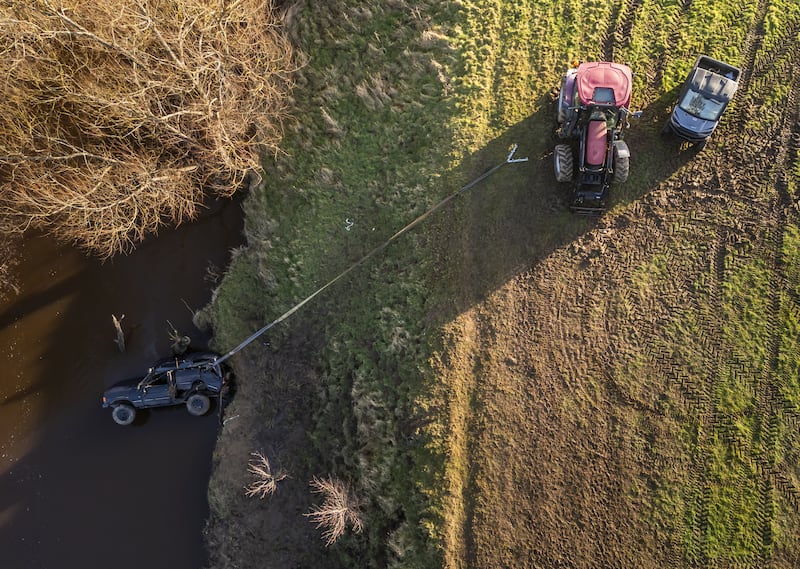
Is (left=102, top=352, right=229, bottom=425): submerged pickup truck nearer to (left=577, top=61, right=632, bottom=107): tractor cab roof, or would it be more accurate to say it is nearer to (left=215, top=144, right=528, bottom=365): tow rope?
(left=215, top=144, right=528, bottom=365): tow rope

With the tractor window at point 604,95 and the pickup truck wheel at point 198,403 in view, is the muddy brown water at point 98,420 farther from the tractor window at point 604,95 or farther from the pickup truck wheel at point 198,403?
the tractor window at point 604,95

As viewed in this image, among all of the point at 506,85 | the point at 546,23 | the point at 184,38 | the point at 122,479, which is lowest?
the point at 122,479

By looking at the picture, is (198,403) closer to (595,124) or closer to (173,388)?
(173,388)

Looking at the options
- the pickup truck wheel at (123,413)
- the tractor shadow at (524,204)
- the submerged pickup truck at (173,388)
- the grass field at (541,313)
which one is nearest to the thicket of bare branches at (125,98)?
the grass field at (541,313)

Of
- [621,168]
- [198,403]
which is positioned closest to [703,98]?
[621,168]

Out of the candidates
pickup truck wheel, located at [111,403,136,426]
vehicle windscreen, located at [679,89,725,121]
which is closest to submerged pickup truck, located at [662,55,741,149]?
vehicle windscreen, located at [679,89,725,121]

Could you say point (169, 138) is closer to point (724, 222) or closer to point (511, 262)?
point (511, 262)

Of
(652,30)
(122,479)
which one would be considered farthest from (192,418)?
(652,30)
